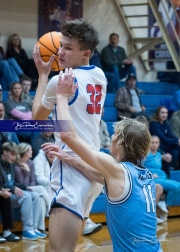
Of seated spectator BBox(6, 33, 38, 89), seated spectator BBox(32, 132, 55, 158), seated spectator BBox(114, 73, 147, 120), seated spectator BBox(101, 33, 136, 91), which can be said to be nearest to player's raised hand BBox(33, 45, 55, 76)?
seated spectator BBox(32, 132, 55, 158)

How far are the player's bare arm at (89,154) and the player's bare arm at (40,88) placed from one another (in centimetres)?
55

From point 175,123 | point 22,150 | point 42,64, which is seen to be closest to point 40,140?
point 22,150

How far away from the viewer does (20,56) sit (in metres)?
11.0

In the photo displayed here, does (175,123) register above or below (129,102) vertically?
below

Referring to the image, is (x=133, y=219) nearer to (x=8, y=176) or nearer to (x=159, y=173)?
(x=8, y=176)

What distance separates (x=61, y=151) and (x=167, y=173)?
5.99 meters

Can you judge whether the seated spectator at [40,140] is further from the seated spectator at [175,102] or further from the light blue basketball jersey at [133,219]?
the light blue basketball jersey at [133,219]

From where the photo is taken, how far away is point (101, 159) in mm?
3355

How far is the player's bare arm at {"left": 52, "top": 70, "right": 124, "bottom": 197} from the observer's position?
11.0 ft

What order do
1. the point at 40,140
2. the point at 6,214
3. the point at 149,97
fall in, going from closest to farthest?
the point at 6,214 → the point at 40,140 → the point at 149,97

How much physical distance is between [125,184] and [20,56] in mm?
7927

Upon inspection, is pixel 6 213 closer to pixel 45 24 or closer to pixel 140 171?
pixel 140 171

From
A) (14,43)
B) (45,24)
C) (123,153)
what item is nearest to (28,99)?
(14,43)

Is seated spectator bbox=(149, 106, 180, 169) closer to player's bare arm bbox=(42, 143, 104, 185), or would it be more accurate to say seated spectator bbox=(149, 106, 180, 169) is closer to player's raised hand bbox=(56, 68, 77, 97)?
player's bare arm bbox=(42, 143, 104, 185)
